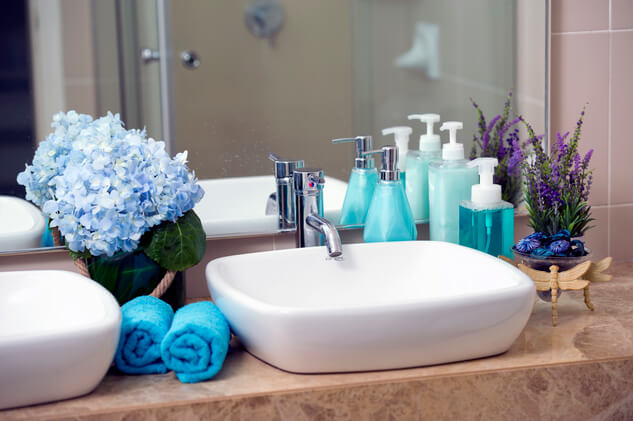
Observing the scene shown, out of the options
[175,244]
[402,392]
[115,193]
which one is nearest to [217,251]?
[175,244]

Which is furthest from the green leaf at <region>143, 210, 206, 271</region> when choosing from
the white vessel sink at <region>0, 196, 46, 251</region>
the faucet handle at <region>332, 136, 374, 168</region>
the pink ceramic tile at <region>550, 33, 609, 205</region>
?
the pink ceramic tile at <region>550, 33, 609, 205</region>

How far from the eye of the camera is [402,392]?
3.01 feet

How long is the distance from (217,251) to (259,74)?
0.35 metres

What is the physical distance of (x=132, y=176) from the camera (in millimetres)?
1093

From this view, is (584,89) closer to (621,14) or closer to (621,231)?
(621,14)

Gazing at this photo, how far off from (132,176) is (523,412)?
68 centimetres

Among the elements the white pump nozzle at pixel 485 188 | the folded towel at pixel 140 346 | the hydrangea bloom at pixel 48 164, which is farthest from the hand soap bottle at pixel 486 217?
the hydrangea bloom at pixel 48 164

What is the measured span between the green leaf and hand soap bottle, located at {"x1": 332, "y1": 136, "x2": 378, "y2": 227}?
341mm

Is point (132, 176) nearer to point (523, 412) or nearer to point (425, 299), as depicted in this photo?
point (425, 299)

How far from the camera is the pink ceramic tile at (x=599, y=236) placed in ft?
4.92

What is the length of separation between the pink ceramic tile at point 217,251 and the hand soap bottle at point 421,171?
302 mm

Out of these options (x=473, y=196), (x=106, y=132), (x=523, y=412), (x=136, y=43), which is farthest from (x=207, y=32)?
(x=523, y=412)

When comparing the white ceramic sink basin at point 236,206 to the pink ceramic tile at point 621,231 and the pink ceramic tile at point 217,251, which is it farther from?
the pink ceramic tile at point 621,231

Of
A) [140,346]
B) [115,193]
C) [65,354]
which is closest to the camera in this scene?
[65,354]
